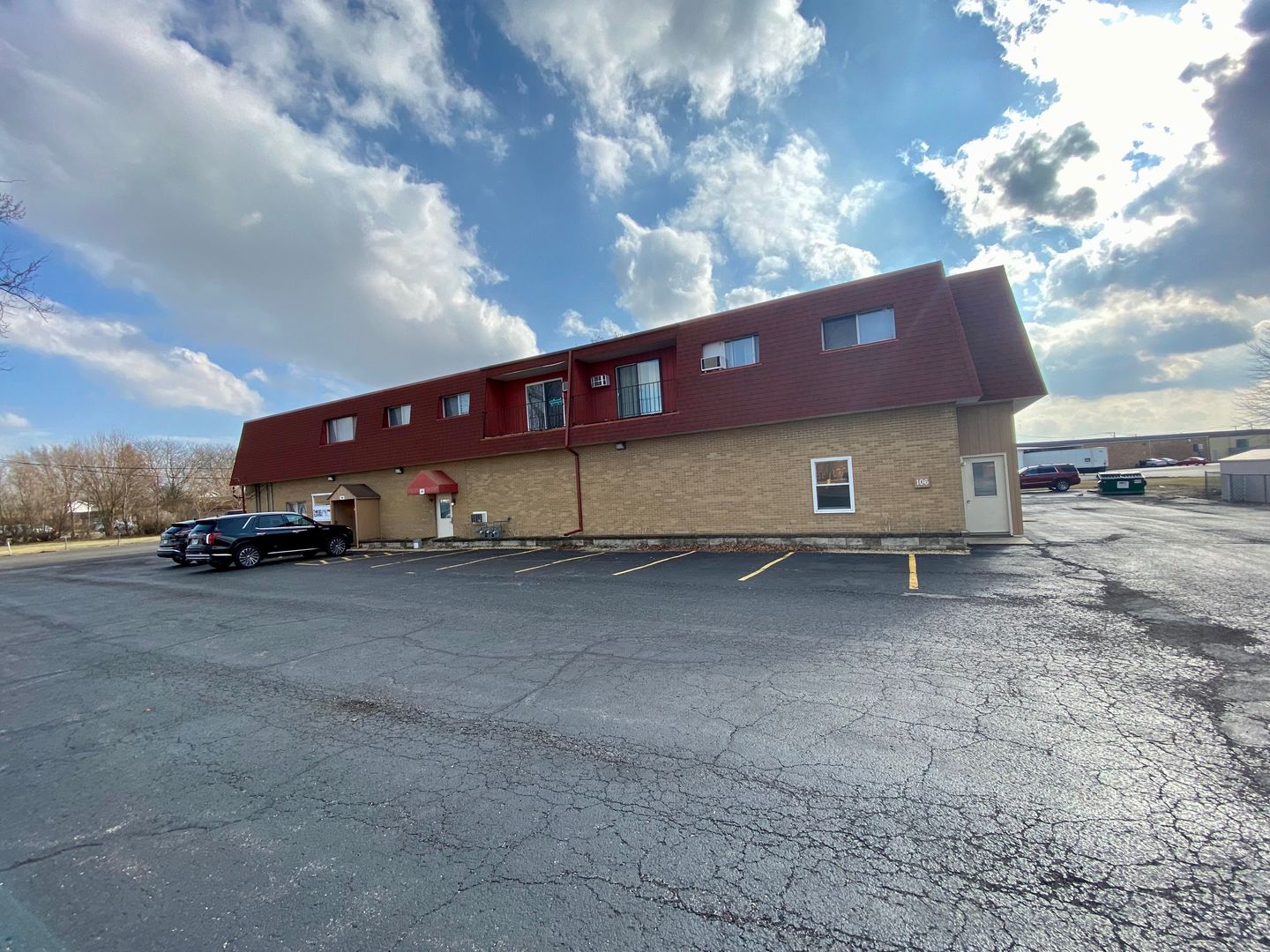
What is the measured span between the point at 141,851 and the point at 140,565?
2590 centimetres

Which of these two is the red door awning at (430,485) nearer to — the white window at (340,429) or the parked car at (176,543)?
the white window at (340,429)

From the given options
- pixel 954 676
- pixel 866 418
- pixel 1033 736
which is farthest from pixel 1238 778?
pixel 866 418

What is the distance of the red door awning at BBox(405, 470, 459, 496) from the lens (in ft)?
66.1

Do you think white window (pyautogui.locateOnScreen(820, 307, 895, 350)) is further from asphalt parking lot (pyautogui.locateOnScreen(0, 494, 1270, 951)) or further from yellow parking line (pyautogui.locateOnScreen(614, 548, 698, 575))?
asphalt parking lot (pyautogui.locateOnScreen(0, 494, 1270, 951))

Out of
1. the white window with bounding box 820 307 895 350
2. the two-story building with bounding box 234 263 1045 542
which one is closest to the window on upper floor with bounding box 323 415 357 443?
the two-story building with bounding box 234 263 1045 542

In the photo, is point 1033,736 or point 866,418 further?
point 866,418

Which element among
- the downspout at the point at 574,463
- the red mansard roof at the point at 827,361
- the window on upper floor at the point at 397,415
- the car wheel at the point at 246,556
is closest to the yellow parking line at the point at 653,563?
the red mansard roof at the point at 827,361

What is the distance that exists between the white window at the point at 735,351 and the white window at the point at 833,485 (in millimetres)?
3483

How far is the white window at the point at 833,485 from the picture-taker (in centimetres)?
1339

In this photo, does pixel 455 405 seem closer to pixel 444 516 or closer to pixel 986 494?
pixel 444 516

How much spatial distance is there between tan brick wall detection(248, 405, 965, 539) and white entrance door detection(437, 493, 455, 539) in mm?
386

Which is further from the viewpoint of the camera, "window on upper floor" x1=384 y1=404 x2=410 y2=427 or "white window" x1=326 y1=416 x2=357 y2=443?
"white window" x1=326 y1=416 x2=357 y2=443

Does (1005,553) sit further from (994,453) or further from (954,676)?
(954,676)

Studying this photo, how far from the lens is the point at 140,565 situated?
859 inches
